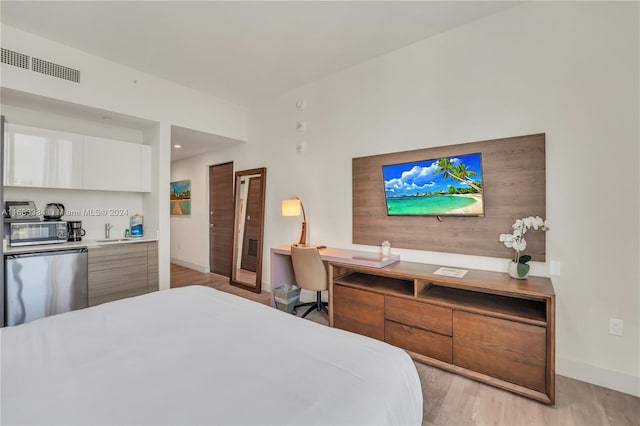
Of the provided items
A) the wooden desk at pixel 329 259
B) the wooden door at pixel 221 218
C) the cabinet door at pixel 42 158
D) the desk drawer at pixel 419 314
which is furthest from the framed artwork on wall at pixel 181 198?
the desk drawer at pixel 419 314

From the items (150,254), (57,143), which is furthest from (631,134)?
(57,143)

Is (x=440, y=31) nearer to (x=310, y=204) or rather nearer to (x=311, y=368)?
(x=310, y=204)

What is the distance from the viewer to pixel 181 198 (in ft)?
20.1

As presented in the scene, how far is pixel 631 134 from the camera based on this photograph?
198 cm

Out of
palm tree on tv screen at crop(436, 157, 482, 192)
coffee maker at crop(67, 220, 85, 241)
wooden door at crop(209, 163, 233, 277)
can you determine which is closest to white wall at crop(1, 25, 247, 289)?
coffee maker at crop(67, 220, 85, 241)

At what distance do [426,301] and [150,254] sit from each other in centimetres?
324

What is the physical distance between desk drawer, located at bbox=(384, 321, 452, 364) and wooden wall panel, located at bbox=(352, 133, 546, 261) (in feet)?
2.65

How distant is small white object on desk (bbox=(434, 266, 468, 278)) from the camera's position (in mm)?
2307

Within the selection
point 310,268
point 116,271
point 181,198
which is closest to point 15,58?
point 116,271

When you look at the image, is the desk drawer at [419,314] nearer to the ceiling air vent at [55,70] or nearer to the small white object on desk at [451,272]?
the small white object on desk at [451,272]

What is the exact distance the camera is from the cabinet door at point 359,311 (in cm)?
260

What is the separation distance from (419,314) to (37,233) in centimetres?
387

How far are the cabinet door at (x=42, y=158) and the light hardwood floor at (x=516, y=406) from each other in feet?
13.4

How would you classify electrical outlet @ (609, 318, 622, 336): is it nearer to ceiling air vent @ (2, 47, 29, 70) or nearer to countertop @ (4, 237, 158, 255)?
countertop @ (4, 237, 158, 255)
